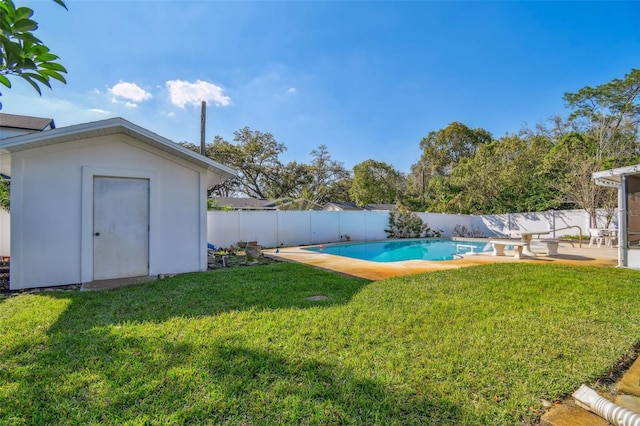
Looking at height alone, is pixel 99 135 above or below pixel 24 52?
above

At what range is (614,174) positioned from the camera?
8.87m

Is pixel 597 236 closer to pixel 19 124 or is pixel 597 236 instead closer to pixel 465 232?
pixel 465 232

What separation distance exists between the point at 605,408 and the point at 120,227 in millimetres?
8902

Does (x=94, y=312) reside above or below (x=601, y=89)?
below

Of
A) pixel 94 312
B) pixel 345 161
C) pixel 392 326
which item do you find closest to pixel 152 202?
pixel 94 312

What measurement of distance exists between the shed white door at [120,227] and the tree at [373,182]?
91.0 ft

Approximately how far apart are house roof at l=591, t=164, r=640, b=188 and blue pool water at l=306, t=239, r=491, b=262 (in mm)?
6700

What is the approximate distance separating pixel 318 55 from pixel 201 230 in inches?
417

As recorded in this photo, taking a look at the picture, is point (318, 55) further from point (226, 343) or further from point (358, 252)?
point (226, 343)

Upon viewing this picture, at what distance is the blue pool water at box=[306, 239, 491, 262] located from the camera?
15516 millimetres

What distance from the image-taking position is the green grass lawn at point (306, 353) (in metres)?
2.46

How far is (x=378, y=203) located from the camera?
37.7 meters

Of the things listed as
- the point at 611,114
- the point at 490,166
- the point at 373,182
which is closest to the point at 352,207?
the point at 373,182

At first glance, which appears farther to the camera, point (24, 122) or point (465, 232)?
point (465, 232)
